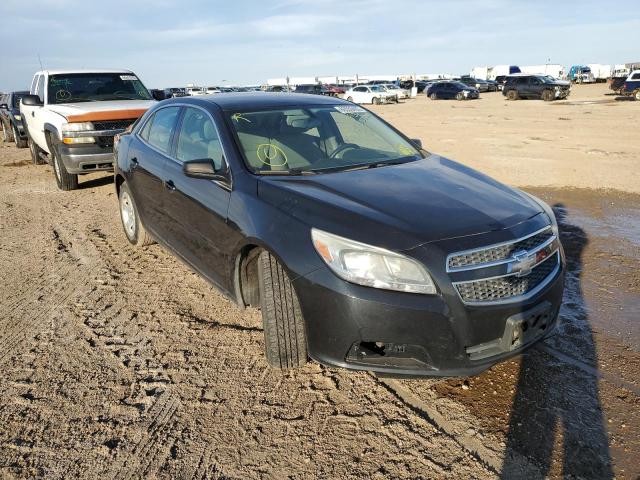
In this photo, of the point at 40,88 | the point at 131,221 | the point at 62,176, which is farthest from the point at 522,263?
the point at 40,88

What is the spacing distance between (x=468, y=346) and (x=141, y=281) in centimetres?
318

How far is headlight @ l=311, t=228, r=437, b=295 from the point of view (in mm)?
2461

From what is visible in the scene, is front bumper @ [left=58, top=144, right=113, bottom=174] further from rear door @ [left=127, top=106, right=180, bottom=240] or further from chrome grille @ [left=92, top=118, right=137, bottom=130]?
rear door @ [left=127, top=106, right=180, bottom=240]

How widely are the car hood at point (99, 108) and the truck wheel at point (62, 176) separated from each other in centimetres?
65

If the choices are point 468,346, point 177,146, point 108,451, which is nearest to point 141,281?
point 177,146

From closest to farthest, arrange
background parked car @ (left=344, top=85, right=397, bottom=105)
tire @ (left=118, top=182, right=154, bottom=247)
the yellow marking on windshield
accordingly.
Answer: the yellow marking on windshield → tire @ (left=118, top=182, right=154, bottom=247) → background parked car @ (left=344, top=85, right=397, bottom=105)

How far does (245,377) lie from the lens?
312 centimetres

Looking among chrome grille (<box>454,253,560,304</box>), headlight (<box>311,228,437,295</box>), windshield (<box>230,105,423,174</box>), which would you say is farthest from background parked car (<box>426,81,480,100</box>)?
headlight (<box>311,228,437,295</box>)

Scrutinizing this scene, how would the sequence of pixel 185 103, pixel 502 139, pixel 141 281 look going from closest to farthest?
pixel 185 103 → pixel 141 281 → pixel 502 139

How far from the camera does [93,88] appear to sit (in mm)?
9016

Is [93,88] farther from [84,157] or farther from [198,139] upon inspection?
[198,139]

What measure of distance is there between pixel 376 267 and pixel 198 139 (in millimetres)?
2017

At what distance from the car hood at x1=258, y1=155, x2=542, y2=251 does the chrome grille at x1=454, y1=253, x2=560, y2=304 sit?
0.26 m

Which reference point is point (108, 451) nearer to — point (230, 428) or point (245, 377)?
point (230, 428)
